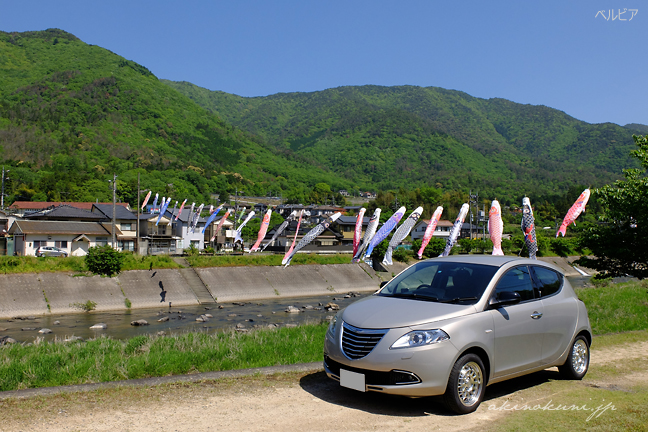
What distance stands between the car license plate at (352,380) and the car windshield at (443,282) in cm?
113

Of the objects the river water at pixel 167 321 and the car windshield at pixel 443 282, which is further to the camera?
the river water at pixel 167 321

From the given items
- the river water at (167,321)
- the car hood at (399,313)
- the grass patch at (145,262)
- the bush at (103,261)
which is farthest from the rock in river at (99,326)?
the car hood at (399,313)

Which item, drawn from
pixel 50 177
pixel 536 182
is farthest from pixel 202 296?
pixel 536 182

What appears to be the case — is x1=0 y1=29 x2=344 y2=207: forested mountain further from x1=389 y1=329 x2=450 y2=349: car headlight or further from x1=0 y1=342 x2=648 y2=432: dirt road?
x1=389 y1=329 x2=450 y2=349: car headlight

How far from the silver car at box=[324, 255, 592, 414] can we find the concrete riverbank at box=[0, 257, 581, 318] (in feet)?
89.8

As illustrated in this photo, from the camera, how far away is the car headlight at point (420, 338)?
4.58 metres

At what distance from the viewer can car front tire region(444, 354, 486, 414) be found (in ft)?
15.2

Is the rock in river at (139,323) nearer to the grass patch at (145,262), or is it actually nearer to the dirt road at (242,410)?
the grass patch at (145,262)

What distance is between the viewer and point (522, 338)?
5.32 m

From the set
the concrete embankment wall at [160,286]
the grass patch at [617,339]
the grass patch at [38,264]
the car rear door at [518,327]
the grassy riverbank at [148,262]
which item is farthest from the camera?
the grassy riverbank at [148,262]

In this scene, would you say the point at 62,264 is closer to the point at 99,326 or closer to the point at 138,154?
the point at 99,326

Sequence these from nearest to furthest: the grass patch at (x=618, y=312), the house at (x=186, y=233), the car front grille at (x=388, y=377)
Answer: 1. the car front grille at (x=388, y=377)
2. the grass patch at (x=618, y=312)
3. the house at (x=186, y=233)

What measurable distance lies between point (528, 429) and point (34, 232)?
43431 mm

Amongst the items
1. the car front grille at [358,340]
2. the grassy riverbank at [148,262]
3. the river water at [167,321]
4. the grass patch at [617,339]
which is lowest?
the river water at [167,321]
